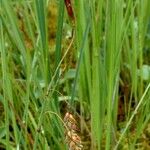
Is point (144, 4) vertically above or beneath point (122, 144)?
above

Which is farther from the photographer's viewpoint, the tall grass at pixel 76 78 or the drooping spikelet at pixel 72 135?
the tall grass at pixel 76 78

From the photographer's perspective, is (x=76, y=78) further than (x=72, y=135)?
Yes

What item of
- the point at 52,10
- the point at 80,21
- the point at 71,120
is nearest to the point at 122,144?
the point at 80,21

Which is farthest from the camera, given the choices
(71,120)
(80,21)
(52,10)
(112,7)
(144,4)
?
(52,10)

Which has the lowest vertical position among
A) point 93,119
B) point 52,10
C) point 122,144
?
point 122,144

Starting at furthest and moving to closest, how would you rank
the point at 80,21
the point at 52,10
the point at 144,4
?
the point at 52,10, the point at 144,4, the point at 80,21

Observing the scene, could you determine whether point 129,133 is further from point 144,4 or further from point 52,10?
point 52,10

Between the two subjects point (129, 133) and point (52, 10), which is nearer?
point (129, 133)

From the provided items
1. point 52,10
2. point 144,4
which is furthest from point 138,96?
point 52,10

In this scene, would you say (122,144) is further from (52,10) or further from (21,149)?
(52,10)

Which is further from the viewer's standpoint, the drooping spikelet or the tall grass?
the tall grass
